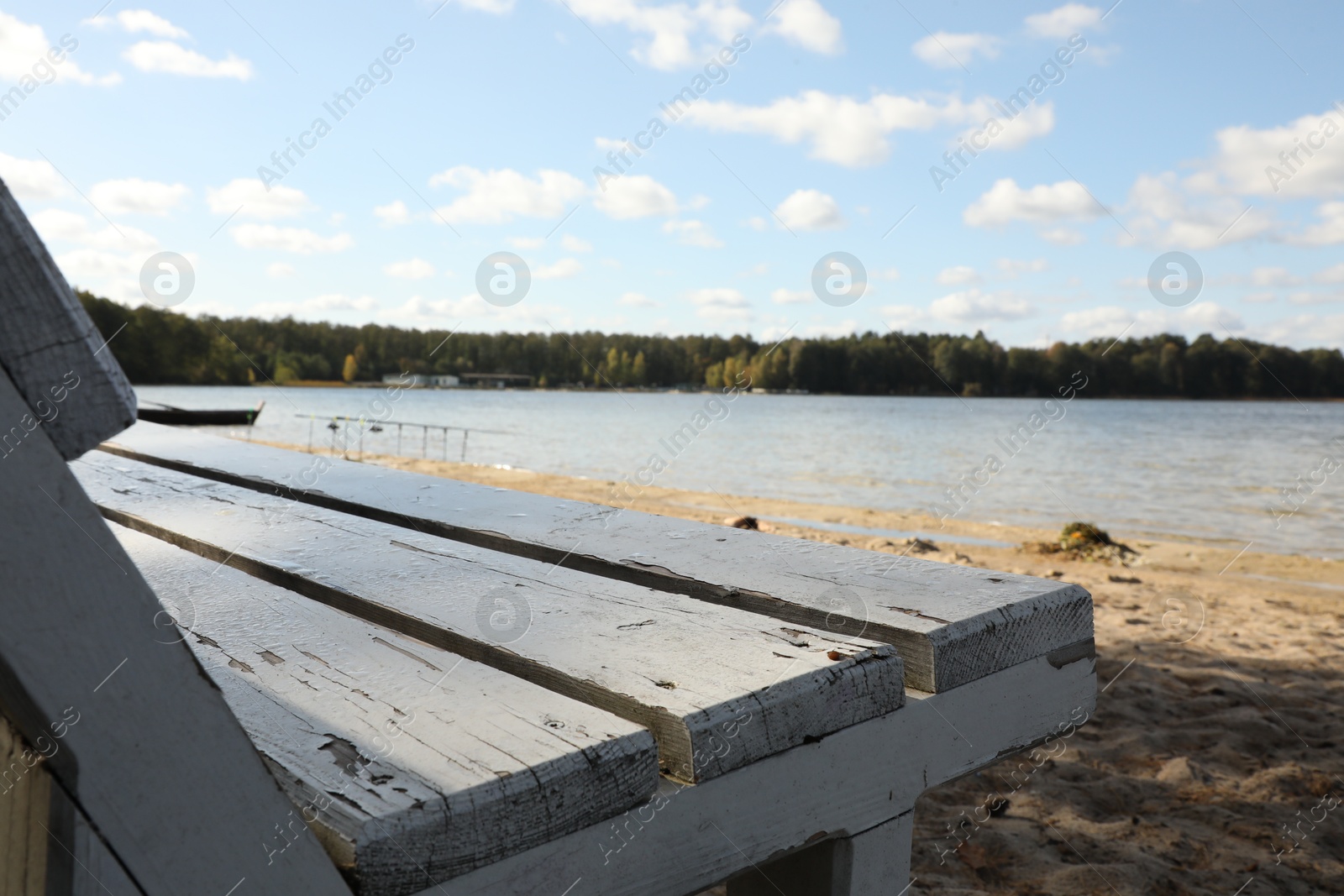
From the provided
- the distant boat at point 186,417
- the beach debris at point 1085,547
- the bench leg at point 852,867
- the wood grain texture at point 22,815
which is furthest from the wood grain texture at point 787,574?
the beach debris at point 1085,547

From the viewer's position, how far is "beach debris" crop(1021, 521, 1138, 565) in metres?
9.76

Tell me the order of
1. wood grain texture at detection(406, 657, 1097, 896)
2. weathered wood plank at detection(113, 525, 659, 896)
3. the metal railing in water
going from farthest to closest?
1. the metal railing in water
2. wood grain texture at detection(406, 657, 1097, 896)
3. weathered wood plank at detection(113, 525, 659, 896)

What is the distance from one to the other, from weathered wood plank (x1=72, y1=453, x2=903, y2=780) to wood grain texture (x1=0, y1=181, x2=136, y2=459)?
0.47 m

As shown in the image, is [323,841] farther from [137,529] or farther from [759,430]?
[759,430]

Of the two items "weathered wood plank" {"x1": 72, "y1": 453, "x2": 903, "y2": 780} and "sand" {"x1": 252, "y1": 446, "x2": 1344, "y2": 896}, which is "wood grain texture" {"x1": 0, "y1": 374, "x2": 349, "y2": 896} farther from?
"sand" {"x1": 252, "y1": 446, "x2": 1344, "y2": 896}

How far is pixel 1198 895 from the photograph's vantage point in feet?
8.43

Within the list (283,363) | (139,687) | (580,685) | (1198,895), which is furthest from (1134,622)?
(283,363)

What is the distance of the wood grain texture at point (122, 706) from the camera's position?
1.46 feet

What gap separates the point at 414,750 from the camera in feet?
2.13

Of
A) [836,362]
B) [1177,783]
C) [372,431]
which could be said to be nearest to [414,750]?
[1177,783]

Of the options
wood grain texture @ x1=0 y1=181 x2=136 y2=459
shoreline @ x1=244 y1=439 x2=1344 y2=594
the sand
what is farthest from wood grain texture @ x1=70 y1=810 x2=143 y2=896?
shoreline @ x1=244 y1=439 x2=1344 y2=594

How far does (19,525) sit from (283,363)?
40118 millimetres

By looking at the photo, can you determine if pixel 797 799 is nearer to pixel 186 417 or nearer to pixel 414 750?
pixel 414 750

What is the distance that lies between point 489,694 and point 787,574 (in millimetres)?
497
